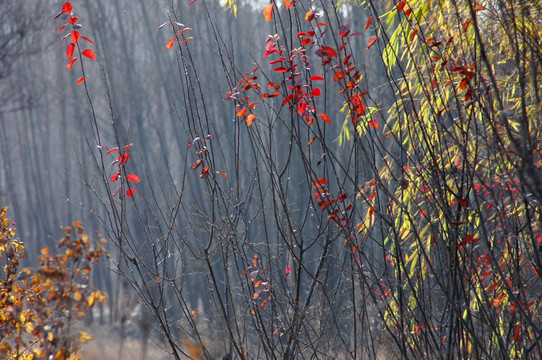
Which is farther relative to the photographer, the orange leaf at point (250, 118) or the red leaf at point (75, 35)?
the red leaf at point (75, 35)

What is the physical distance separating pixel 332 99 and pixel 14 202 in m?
13.3

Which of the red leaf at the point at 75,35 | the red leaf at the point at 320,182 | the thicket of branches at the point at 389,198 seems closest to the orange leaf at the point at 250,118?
the thicket of branches at the point at 389,198

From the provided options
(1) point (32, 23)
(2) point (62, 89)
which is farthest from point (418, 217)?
(2) point (62, 89)

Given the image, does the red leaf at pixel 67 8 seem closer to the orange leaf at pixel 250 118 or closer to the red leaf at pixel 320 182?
the orange leaf at pixel 250 118

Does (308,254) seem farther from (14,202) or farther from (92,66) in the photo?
(92,66)

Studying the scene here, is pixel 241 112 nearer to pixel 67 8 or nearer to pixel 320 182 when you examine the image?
pixel 320 182

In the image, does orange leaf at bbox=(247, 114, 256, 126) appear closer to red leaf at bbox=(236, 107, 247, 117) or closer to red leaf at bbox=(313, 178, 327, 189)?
red leaf at bbox=(236, 107, 247, 117)

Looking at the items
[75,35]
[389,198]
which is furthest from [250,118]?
[75,35]

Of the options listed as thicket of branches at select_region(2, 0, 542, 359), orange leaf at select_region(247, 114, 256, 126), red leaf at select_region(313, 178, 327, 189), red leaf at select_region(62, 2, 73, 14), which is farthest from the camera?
red leaf at select_region(62, 2, 73, 14)

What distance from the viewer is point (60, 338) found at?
2.13 metres

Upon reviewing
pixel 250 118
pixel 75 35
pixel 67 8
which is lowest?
pixel 250 118

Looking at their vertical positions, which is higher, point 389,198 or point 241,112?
point 241,112

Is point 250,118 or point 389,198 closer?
point 250,118

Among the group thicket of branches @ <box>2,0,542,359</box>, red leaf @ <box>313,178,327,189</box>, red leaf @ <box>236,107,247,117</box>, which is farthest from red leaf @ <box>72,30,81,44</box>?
red leaf @ <box>313,178,327,189</box>
